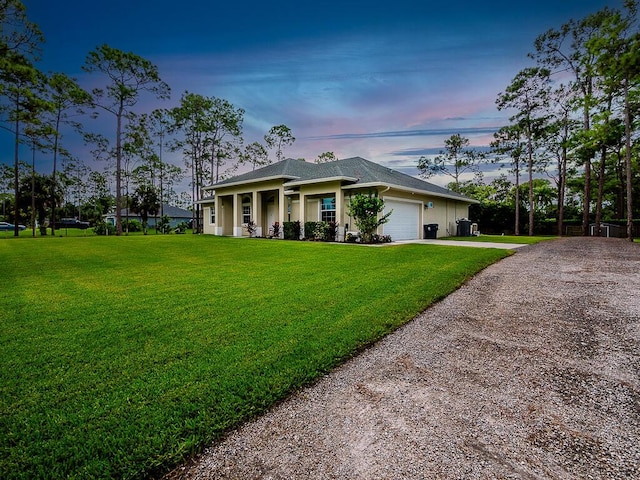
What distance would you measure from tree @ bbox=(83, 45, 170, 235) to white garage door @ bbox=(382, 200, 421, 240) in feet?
68.8

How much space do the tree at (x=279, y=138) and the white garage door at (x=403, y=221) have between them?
67.6 feet

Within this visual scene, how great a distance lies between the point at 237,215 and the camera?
2009 centimetres

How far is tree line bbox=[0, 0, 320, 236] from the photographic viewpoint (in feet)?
66.5

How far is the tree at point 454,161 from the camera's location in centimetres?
3203

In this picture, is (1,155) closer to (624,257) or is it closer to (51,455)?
(51,455)

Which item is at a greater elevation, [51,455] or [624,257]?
[624,257]

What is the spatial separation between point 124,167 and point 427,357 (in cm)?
3973

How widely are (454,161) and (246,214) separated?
2461cm

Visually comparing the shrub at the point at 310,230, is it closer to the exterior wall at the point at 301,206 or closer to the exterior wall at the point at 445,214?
the exterior wall at the point at 301,206

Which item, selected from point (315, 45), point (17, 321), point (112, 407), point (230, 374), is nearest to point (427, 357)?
point (230, 374)

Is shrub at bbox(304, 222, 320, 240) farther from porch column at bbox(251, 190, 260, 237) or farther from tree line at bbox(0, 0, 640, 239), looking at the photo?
tree line at bbox(0, 0, 640, 239)

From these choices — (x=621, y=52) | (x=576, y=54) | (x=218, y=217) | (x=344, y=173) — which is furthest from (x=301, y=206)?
(x=576, y=54)

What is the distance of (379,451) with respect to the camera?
64.9 inches

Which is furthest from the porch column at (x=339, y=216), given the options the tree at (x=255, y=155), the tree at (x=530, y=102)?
the tree at (x=255, y=155)
